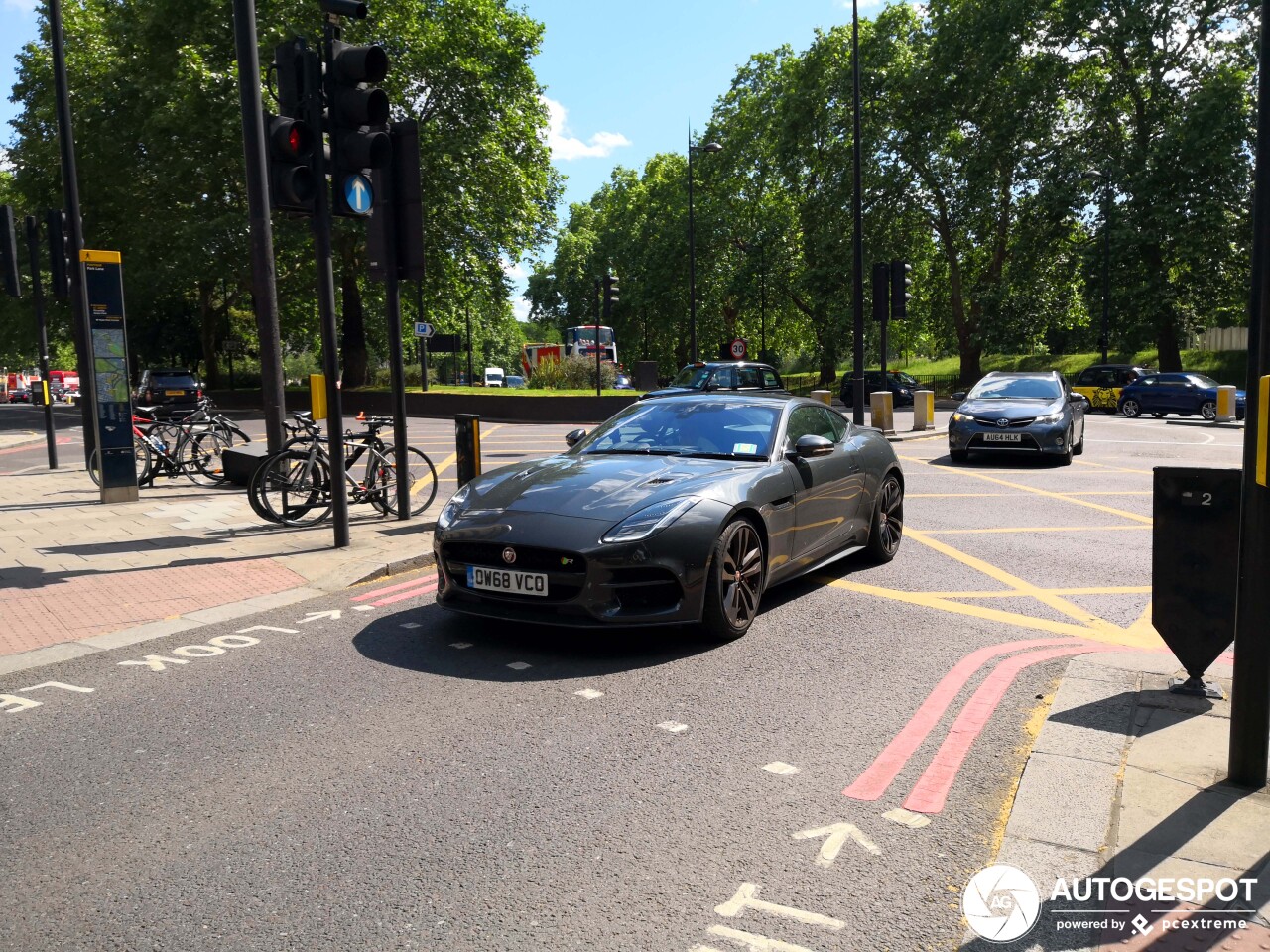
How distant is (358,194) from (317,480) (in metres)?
3.00

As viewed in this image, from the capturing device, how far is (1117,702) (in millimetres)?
4516

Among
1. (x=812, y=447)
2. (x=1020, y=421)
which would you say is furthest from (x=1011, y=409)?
(x=812, y=447)

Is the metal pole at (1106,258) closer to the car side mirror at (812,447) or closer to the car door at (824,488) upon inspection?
the car door at (824,488)

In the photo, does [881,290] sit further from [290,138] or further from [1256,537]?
[1256,537]

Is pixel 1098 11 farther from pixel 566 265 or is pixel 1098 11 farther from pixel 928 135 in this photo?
pixel 566 265

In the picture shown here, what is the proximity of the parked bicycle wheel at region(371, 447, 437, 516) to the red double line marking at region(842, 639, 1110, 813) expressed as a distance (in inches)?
238

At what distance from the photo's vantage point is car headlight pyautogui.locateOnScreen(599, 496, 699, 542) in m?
5.32

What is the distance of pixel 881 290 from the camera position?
67.6ft

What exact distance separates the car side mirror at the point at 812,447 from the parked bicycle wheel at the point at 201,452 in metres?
9.79

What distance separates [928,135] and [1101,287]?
9.38 meters

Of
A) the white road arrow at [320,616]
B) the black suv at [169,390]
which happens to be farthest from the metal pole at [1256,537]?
the black suv at [169,390]

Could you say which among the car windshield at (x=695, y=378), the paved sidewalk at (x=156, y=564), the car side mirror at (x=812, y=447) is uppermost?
the car windshield at (x=695, y=378)

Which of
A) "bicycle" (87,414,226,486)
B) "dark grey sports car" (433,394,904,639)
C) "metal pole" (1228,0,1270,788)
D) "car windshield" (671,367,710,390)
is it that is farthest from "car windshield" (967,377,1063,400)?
"metal pole" (1228,0,1270,788)

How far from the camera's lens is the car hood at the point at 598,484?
5633mm
